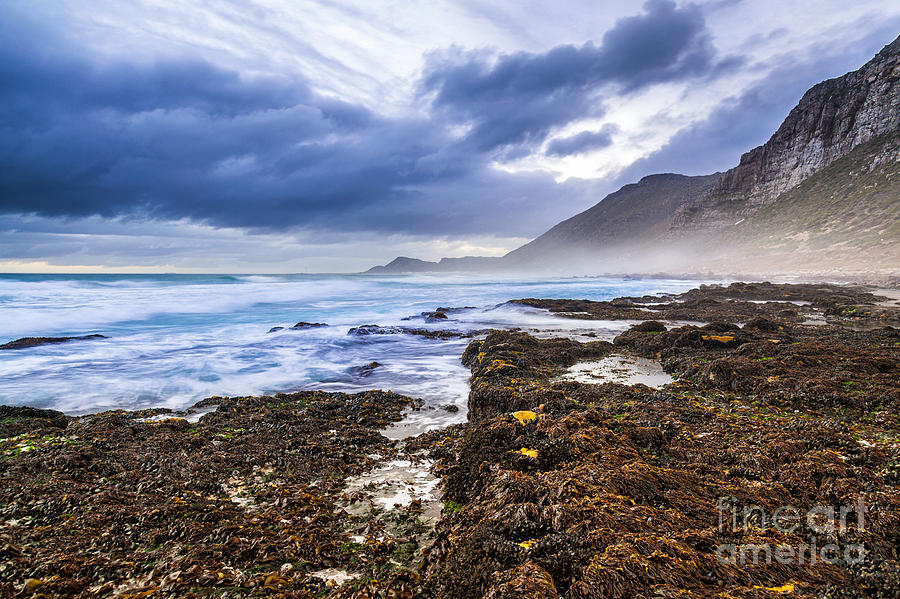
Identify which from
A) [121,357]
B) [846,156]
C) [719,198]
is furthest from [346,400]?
[719,198]

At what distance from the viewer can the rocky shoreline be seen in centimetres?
190

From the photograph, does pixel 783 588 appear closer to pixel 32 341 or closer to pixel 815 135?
pixel 32 341

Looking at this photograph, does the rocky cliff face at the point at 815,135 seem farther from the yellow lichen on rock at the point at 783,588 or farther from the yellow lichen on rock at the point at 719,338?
the yellow lichen on rock at the point at 783,588

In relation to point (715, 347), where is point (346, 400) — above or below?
below

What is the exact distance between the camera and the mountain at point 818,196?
167 feet

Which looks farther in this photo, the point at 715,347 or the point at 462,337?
the point at 462,337

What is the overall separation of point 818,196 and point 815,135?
18516mm

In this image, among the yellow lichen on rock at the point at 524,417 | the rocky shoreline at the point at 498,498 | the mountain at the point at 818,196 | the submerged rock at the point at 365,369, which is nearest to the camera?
the rocky shoreline at the point at 498,498

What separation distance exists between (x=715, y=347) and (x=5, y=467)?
37.3 feet

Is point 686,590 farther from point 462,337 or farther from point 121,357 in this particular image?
point 121,357

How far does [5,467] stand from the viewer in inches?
153

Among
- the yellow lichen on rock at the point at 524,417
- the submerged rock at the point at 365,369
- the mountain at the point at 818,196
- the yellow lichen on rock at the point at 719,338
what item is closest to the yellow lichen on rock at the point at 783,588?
the yellow lichen on rock at the point at 524,417

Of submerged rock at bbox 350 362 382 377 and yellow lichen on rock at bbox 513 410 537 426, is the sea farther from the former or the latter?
yellow lichen on rock at bbox 513 410 537 426

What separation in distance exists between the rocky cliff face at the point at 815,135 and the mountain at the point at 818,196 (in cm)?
19
